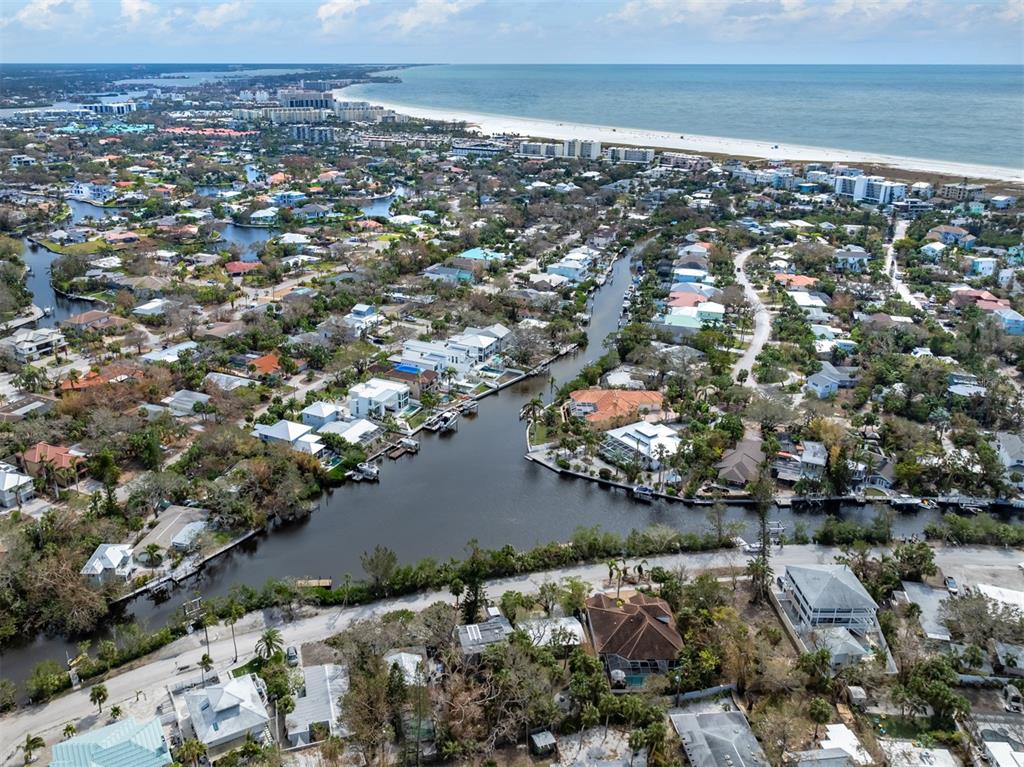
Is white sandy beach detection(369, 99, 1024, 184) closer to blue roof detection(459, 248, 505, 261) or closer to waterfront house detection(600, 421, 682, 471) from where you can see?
blue roof detection(459, 248, 505, 261)

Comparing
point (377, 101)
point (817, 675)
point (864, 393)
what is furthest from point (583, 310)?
point (377, 101)

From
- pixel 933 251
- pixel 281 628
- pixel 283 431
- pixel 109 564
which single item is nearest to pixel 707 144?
pixel 933 251

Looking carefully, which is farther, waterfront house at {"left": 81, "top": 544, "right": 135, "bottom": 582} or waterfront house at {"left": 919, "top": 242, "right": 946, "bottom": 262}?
waterfront house at {"left": 919, "top": 242, "right": 946, "bottom": 262}

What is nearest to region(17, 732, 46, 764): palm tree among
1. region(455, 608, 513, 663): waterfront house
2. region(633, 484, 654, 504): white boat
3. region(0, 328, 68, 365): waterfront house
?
region(455, 608, 513, 663): waterfront house

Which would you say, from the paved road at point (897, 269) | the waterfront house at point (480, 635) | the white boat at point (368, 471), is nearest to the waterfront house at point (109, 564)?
the white boat at point (368, 471)

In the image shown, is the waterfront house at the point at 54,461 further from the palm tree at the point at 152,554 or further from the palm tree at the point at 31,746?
the palm tree at the point at 31,746
